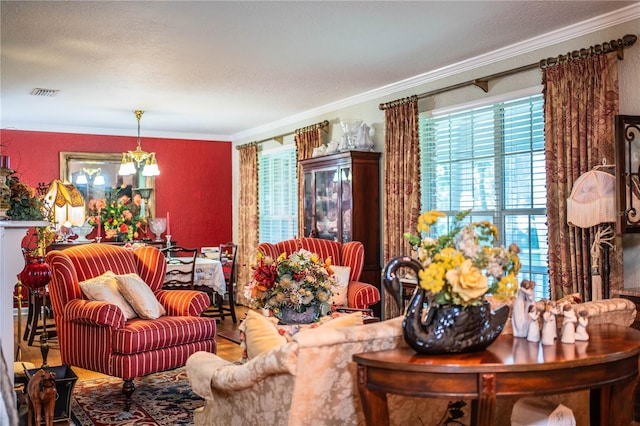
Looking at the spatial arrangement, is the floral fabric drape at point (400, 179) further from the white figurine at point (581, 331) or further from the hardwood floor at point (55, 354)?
the white figurine at point (581, 331)

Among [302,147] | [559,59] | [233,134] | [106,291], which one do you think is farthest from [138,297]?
[233,134]

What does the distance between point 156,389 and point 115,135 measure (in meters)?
5.39

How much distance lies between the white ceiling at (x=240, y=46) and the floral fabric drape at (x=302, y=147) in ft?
1.38

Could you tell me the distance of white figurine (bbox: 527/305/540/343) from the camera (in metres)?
2.35

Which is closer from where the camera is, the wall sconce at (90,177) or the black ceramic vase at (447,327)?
the black ceramic vase at (447,327)

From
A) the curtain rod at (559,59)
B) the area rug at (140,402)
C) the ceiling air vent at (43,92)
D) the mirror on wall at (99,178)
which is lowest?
the area rug at (140,402)

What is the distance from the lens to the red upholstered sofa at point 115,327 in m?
4.21

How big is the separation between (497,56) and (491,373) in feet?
12.1

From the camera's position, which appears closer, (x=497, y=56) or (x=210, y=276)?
(x=497, y=56)

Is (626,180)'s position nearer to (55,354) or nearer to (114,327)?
(114,327)

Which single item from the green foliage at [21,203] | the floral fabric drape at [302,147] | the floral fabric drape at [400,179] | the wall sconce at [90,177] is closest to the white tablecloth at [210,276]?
the floral fabric drape at [302,147]

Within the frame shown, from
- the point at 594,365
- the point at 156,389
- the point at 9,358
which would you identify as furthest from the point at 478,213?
the point at 9,358

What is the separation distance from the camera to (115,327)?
4203 mm

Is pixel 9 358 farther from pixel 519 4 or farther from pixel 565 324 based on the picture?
pixel 519 4
